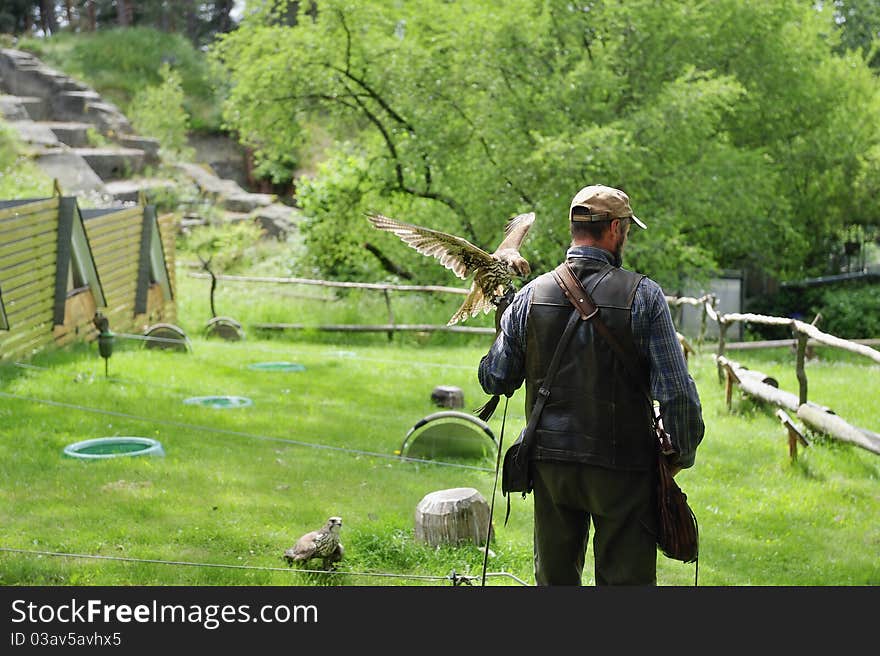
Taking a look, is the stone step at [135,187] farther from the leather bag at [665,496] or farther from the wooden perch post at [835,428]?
the leather bag at [665,496]

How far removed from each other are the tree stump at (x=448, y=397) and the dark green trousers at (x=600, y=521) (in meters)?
7.42

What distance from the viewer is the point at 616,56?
60.1ft

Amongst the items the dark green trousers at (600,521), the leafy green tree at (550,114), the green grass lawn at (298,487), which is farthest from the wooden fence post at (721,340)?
the dark green trousers at (600,521)

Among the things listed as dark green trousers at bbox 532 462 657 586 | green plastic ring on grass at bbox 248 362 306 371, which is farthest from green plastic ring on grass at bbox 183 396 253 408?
dark green trousers at bbox 532 462 657 586

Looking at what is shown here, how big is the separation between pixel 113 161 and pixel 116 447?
23.4 meters

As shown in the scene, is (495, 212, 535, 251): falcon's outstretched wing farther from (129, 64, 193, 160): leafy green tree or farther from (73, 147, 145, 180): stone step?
(129, 64, 193, 160): leafy green tree

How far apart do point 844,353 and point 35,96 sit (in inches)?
1079

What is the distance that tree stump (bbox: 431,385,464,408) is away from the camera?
1155 centimetres

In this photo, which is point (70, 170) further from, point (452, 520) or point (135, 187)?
point (452, 520)

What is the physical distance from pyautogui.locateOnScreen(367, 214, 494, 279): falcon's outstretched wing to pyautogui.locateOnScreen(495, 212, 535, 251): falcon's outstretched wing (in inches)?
6.3

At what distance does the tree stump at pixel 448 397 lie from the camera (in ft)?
37.9

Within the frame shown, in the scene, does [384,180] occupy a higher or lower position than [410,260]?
higher
